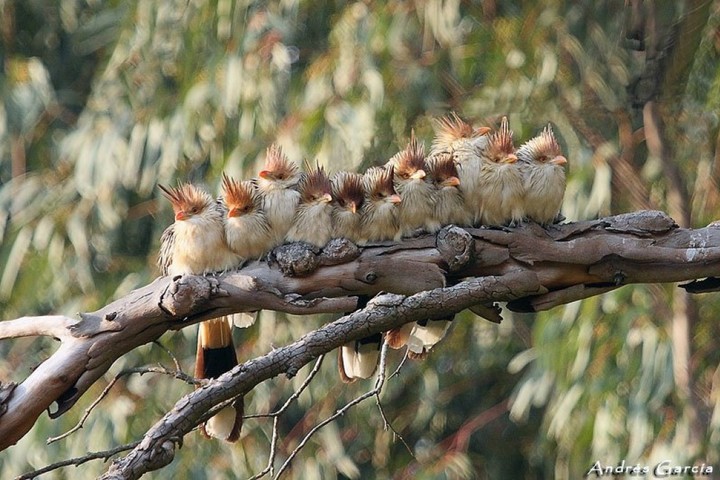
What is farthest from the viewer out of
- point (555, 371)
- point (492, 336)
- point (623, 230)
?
point (492, 336)

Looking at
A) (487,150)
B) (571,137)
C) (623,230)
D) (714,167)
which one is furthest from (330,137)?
(623,230)

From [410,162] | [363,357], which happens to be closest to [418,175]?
[410,162]

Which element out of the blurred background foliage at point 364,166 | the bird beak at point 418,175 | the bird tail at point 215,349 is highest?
the bird beak at point 418,175

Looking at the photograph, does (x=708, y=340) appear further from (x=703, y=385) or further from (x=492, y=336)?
(x=492, y=336)

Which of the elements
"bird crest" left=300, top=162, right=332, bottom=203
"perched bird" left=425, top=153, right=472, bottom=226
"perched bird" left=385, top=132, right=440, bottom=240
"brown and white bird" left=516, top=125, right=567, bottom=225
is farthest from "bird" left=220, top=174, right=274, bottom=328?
"brown and white bird" left=516, top=125, right=567, bottom=225

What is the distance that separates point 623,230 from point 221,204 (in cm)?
107

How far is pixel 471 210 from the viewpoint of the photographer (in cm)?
335

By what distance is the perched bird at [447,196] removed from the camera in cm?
329

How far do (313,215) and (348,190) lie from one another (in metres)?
0.13

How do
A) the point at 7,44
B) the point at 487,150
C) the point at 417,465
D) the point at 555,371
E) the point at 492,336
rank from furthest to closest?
the point at 7,44 < the point at 492,336 < the point at 417,465 < the point at 555,371 < the point at 487,150

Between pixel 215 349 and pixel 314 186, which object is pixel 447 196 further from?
pixel 215 349

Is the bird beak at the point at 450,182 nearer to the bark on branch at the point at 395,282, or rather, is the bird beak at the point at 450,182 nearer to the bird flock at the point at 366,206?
the bird flock at the point at 366,206

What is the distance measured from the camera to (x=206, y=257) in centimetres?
321

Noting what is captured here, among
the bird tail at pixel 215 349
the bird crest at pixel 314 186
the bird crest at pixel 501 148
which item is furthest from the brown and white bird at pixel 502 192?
the bird tail at pixel 215 349
